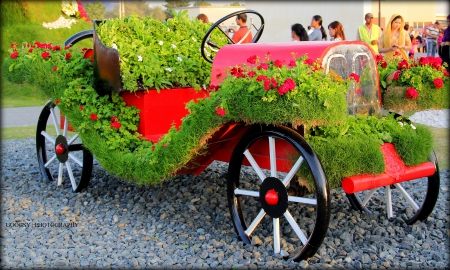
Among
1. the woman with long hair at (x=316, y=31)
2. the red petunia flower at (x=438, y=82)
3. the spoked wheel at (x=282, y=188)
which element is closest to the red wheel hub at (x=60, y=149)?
the spoked wheel at (x=282, y=188)

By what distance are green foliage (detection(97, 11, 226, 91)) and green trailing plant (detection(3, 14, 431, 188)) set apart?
345 mm

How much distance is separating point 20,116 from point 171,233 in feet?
23.9

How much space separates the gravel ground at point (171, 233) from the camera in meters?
3.37

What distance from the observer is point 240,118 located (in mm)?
3150

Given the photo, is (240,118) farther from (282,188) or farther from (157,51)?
(157,51)

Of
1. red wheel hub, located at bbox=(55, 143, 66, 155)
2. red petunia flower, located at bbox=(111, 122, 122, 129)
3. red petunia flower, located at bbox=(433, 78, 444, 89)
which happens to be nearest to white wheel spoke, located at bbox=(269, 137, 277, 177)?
red petunia flower, located at bbox=(433, 78, 444, 89)

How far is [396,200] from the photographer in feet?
15.0

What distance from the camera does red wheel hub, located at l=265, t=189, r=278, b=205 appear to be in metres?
3.32

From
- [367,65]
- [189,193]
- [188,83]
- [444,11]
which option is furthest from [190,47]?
[444,11]

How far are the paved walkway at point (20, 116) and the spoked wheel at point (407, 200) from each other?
5.87m

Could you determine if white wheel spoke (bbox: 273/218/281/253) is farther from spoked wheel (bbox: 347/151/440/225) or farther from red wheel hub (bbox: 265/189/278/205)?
spoked wheel (bbox: 347/151/440/225)

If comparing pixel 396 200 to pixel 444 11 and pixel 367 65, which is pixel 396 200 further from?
pixel 444 11

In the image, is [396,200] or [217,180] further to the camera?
[217,180]

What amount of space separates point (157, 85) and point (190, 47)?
565 mm
